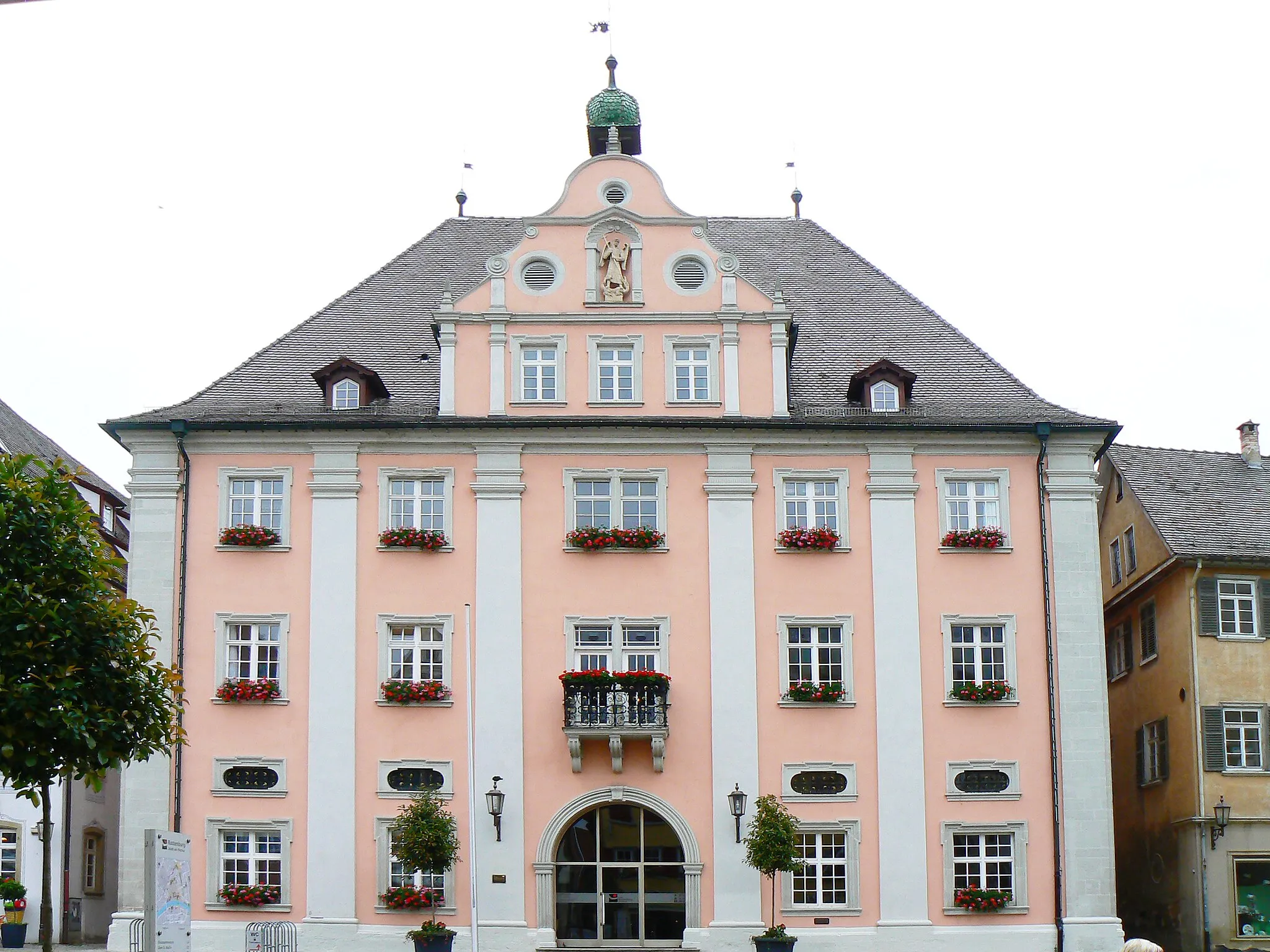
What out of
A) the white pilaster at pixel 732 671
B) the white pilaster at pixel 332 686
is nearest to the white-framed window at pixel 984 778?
the white pilaster at pixel 732 671

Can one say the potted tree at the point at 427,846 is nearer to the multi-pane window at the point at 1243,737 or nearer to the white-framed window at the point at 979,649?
the white-framed window at the point at 979,649

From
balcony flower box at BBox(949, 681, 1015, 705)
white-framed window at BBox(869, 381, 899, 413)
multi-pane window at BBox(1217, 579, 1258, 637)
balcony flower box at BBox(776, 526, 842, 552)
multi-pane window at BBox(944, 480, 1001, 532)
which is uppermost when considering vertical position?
white-framed window at BBox(869, 381, 899, 413)

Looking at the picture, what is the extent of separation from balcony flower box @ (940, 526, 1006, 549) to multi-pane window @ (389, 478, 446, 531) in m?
9.72

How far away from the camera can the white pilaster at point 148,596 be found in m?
33.5

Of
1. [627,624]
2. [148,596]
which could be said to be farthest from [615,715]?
[148,596]

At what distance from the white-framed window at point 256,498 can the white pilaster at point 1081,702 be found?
581 inches

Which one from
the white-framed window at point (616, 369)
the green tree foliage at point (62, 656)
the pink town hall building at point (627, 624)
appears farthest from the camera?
the white-framed window at point (616, 369)

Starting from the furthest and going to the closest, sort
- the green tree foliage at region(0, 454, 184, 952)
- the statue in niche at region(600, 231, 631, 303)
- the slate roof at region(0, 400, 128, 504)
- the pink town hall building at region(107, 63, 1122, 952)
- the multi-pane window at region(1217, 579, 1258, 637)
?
the slate roof at region(0, 400, 128, 504) → the multi-pane window at region(1217, 579, 1258, 637) → the statue in niche at region(600, 231, 631, 303) → the pink town hall building at region(107, 63, 1122, 952) → the green tree foliage at region(0, 454, 184, 952)

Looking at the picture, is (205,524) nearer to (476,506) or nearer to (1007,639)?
(476,506)

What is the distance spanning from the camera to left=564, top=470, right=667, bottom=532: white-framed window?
35281mm

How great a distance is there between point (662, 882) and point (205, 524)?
435 inches

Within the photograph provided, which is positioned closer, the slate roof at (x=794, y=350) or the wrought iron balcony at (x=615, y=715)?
the wrought iron balcony at (x=615, y=715)

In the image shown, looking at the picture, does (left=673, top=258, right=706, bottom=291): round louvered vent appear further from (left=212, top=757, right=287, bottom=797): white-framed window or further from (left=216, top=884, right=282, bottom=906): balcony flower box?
(left=216, top=884, right=282, bottom=906): balcony flower box

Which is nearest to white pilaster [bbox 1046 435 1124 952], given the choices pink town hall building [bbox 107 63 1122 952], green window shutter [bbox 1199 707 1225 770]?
pink town hall building [bbox 107 63 1122 952]
